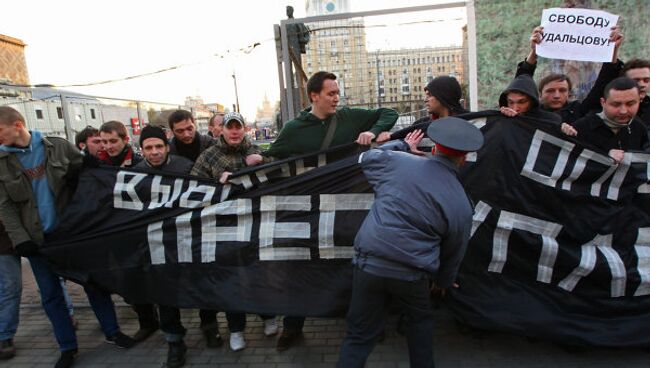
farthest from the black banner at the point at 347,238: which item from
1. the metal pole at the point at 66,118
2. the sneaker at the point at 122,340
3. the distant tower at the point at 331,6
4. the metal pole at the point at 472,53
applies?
the metal pole at the point at 66,118

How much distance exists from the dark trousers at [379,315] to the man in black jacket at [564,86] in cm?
236

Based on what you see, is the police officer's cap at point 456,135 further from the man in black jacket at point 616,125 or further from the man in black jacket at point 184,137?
the man in black jacket at point 184,137

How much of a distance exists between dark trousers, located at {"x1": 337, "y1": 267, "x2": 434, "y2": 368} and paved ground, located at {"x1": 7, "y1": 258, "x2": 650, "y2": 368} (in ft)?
2.18

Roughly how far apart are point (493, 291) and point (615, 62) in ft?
7.31

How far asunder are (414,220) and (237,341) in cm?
199

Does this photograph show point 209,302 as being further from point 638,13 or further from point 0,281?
point 638,13

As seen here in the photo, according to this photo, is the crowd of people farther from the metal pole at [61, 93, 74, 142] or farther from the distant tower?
the metal pole at [61, 93, 74, 142]

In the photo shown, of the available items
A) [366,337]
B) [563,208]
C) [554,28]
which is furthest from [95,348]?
[554,28]

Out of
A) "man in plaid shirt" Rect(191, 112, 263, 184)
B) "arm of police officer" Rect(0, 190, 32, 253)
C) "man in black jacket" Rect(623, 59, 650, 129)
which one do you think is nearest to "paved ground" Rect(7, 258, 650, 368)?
"arm of police officer" Rect(0, 190, 32, 253)

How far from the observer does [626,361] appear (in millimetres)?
2910

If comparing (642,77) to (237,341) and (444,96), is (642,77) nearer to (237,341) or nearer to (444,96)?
(444,96)

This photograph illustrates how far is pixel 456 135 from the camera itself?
7.34 ft

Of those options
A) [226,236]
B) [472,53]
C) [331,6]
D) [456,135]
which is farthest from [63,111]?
[456,135]

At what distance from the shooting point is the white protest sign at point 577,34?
336 cm
